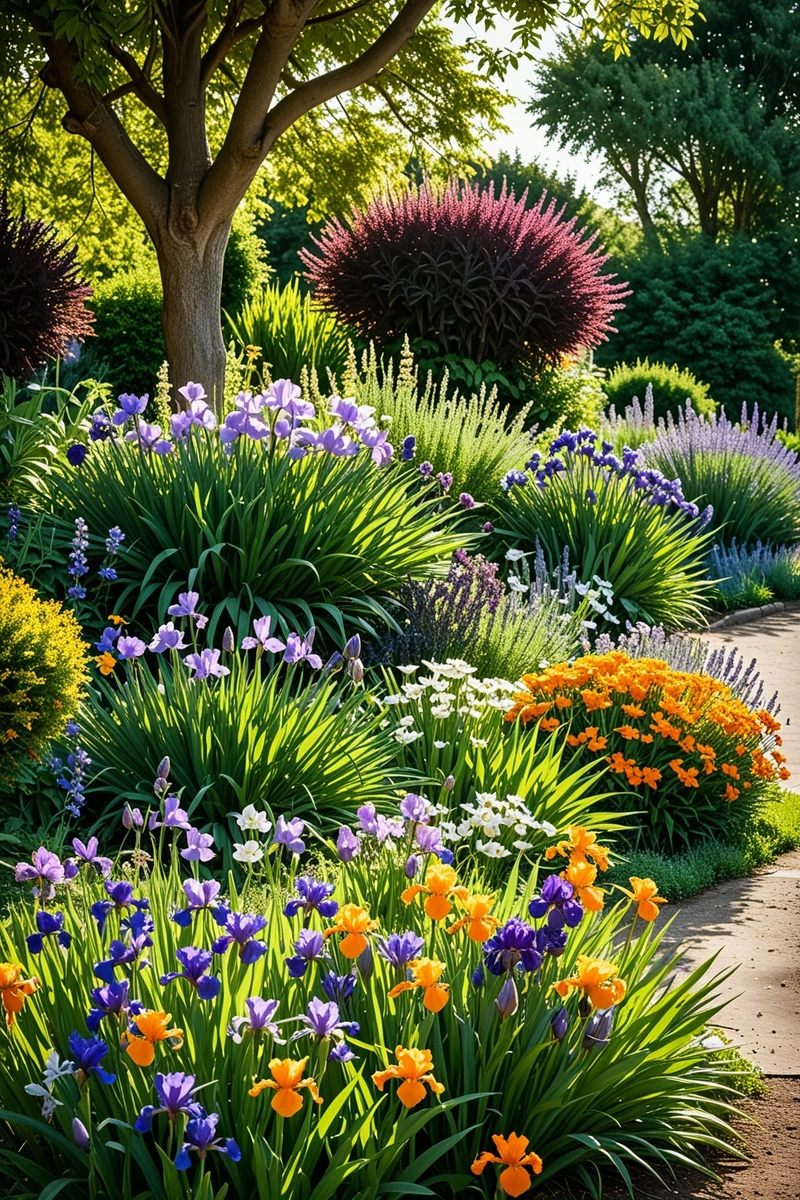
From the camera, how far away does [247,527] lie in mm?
5293

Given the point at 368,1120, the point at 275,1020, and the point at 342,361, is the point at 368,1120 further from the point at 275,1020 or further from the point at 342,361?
the point at 342,361

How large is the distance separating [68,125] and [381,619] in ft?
20.0

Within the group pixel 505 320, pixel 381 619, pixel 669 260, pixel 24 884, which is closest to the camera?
pixel 24 884

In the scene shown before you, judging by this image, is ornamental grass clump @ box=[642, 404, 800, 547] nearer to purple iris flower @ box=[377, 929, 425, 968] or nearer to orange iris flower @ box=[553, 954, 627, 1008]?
orange iris flower @ box=[553, 954, 627, 1008]

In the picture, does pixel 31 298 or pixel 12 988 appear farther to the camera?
pixel 31 298

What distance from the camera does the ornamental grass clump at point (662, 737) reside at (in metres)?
4.91

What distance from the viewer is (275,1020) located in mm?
2291

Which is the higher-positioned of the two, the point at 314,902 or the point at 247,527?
the point at 247,527

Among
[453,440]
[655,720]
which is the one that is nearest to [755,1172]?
[655,720]

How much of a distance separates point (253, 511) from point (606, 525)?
3.12 m

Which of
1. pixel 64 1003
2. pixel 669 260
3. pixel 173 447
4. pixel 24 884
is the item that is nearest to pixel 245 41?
pixel 173 447

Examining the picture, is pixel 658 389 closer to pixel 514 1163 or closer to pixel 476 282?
pixel 476 282

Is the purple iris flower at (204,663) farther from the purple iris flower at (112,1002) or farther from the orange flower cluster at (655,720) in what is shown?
the orange flower cluster at (655,720)

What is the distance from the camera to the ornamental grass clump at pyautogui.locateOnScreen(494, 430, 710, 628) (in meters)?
7.70
